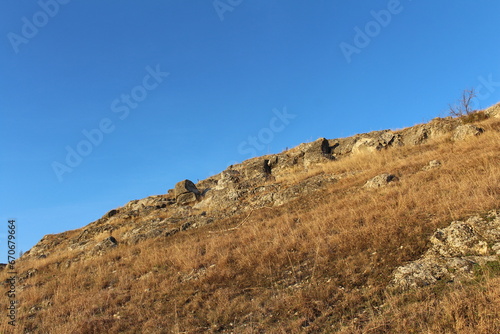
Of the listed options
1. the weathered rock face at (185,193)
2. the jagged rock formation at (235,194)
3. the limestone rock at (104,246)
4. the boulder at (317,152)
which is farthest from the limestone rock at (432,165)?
the weathered rock face at (185,193)

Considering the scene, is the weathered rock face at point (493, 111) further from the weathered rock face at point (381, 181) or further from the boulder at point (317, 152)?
the weathered rock face at point (381, 181)

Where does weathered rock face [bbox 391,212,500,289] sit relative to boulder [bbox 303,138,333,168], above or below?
below

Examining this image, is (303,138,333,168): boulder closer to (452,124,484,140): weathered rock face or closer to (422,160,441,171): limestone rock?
(452,124,484,140): weathered rock face

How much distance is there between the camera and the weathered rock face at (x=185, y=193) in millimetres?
25516

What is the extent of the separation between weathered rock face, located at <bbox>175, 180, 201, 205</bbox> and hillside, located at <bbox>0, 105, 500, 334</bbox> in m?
8.70

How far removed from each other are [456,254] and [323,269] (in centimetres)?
261

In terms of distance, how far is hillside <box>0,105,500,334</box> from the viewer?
4.79m

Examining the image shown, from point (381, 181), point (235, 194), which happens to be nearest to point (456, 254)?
point (381, 181)

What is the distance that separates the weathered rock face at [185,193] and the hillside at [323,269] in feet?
28.5

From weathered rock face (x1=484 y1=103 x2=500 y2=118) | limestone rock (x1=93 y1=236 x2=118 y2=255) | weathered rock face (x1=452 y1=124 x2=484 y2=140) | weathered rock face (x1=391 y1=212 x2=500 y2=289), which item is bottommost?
weathered rock face (x1=391 y1=212 x2=500 y2=289)

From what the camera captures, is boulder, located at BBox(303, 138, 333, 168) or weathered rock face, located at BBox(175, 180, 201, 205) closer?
boulder, located at BBox(303, 138, 333, 168)

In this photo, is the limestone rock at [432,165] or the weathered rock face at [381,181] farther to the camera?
the limestone rock at [432,165]

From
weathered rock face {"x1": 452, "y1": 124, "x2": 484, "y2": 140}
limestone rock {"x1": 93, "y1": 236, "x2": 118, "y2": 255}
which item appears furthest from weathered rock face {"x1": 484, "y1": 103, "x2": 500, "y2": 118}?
limestone rock {"x1": 93, "y1": 236, "x2": 118, "y2": 255}

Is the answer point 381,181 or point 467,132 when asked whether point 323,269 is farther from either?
point 467,132
